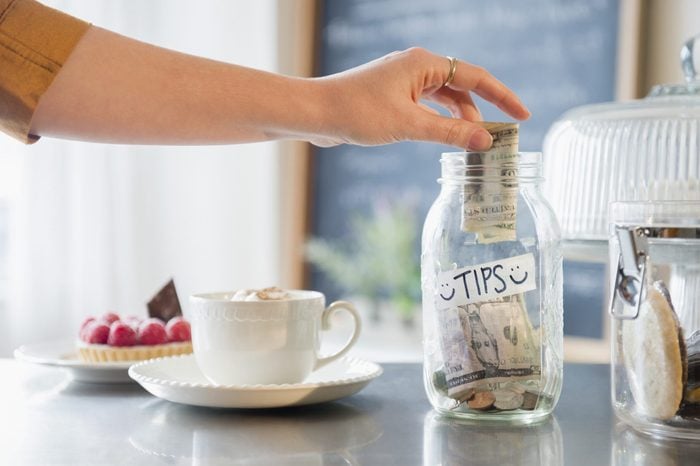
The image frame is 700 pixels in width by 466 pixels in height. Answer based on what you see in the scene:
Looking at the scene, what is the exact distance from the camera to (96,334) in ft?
3.93

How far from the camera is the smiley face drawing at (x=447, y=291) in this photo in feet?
2.66

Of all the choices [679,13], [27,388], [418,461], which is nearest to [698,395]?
[418,461]

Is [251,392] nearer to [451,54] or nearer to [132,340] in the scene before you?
[132,340]

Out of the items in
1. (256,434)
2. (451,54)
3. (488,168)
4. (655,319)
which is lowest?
(256,434)

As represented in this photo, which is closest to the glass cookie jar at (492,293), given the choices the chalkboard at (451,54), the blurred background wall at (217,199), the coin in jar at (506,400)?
the coin in jar at (506,400)

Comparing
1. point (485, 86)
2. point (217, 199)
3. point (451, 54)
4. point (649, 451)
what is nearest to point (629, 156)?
point (485, 86)

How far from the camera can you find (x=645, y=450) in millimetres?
721

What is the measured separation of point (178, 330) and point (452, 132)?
532 millimetres

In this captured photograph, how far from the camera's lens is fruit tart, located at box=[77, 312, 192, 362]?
1175 millimetres

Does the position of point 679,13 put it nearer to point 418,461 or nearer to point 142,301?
point 142,301

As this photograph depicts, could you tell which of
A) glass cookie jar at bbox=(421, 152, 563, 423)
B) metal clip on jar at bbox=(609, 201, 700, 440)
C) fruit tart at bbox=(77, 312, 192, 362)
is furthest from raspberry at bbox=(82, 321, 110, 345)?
metal clip on jar at bbox=(609, 201, 700, 440)

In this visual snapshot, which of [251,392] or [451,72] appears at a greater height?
[451,72]

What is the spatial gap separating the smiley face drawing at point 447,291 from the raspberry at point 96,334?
0.55 metres

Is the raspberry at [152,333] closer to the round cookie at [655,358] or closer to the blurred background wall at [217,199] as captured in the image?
the round cookie at [655,358]
